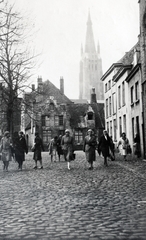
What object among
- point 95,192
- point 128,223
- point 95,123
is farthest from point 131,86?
point 95,123

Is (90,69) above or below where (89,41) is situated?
below

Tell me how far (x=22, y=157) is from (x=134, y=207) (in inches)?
391

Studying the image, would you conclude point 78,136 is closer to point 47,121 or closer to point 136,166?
point 47,121

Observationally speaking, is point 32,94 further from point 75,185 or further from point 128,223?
point 128,223

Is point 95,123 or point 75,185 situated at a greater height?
point 95,123

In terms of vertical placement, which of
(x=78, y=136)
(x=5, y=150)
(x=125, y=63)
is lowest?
(x=5, y=150)

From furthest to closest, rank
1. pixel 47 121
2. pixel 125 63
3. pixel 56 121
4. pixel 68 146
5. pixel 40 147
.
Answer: pixel 56 121 < pixel 47 121 < pixel 125 63 < pixel 40 147 < pixel 68 146

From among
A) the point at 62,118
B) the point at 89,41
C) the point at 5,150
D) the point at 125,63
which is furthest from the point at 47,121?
the point at 89,41

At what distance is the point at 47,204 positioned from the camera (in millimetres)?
6684

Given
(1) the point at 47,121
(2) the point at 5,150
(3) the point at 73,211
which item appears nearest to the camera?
(3) the point at 73,211

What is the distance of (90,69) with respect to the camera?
4973 inches

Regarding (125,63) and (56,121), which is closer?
(125,63)

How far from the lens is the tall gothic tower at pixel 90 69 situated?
123438 mm

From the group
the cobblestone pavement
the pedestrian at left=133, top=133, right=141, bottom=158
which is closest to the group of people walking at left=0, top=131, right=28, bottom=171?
the cobblestone pavement
